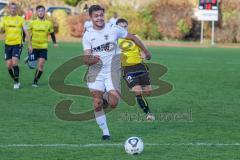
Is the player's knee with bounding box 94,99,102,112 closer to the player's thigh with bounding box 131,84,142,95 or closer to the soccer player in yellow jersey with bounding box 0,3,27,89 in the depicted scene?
the player's thigh with bounding box 131,84,142,95

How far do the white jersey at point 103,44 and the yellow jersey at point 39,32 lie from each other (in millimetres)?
8350

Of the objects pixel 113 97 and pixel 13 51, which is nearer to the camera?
pixel 113 97

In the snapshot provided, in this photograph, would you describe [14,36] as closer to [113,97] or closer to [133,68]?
[133,68]

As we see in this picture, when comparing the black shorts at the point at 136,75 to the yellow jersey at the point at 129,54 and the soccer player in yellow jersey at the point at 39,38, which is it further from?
the soccer player in yellow jersey at the point at 39,38

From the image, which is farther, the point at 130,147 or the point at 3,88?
the point at 3,88

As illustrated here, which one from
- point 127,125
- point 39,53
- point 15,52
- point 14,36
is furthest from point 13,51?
point 127,125

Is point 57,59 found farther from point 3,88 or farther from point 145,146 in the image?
point 145,146

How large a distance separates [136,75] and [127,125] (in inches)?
61.7

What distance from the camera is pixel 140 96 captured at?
1266 cm

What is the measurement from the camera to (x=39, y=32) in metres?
18.4

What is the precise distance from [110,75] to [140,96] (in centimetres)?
249

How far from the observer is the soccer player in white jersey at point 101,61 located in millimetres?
10070

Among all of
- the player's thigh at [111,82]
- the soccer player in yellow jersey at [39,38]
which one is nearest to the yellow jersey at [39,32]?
the soccer player in yellow jersey at [39,38]

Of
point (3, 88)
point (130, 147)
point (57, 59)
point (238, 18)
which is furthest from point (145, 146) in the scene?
point (238, 18)
